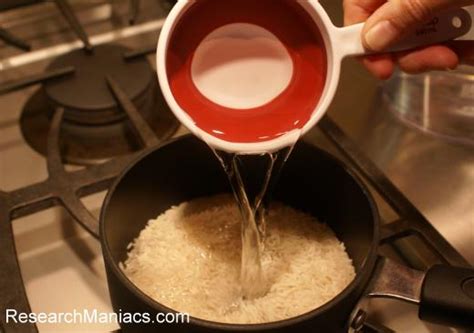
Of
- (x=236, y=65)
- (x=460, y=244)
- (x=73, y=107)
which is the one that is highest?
(x=236, y=65)

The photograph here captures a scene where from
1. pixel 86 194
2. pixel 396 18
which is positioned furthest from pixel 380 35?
pixel 86 194

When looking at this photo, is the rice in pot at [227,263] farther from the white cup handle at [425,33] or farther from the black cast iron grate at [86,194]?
the white cup handle at [425,33]

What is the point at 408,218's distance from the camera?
0.69 metres

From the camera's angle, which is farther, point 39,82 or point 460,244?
point 39,82

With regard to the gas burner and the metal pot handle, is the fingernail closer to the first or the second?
the metal pot handle

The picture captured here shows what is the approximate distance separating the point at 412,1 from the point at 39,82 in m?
0.52

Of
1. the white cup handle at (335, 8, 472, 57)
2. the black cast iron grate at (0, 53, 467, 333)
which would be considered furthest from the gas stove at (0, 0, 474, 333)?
the white cup handle at (335, 8, 472, 57)

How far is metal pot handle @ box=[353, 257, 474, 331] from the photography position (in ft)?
1.75

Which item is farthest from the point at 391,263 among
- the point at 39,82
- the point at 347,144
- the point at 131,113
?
the point at 39,82

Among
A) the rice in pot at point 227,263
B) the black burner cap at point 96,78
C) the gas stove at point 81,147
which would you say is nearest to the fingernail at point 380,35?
the gas stove at point 81,147

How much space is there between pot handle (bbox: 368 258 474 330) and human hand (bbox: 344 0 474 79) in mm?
214

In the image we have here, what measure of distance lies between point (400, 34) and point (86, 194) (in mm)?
396

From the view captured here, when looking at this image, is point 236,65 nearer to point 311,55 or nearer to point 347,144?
point 311,55

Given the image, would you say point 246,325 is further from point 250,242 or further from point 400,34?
point 400,34
